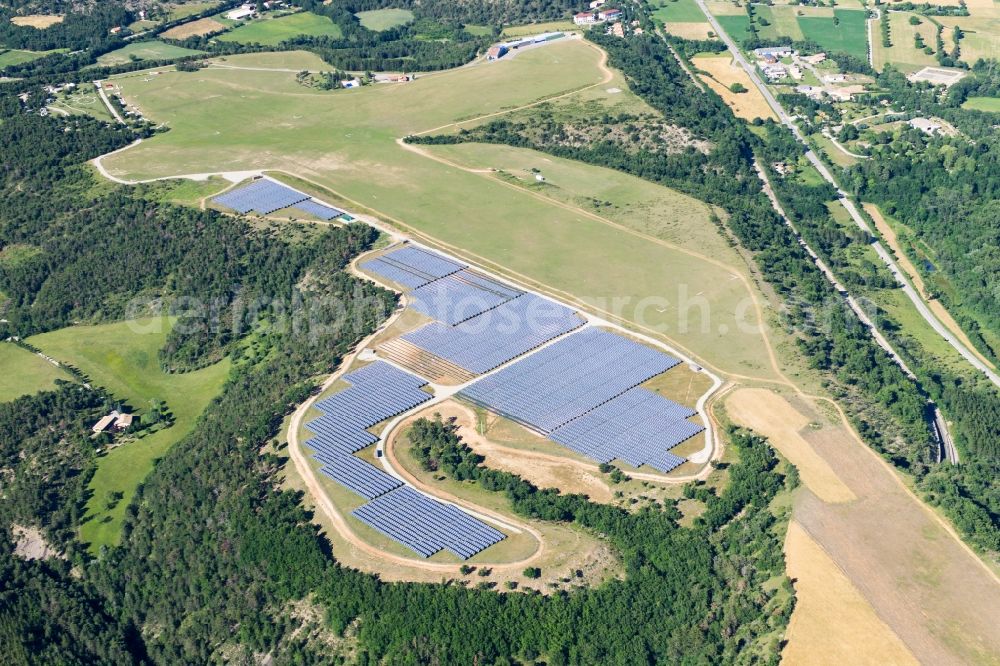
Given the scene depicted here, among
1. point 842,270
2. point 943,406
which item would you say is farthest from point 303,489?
point 842,270

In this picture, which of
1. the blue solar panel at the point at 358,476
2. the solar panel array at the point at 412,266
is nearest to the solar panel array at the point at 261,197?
the solar panel array at the point at 412,266

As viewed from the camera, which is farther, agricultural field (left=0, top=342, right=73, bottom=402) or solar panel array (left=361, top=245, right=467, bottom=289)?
solar panel array (left=361, top=245, right=467, bottom=289)

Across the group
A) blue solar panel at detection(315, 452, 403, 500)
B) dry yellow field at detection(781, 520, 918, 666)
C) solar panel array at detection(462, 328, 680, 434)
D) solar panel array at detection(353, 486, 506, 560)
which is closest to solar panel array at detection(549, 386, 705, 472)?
solar panel array at detection(462, 328, 680, 434)

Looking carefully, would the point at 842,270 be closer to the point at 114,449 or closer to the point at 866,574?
the point at 866,574

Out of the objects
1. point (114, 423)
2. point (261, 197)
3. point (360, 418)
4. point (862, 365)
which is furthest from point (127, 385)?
point (862, 365)

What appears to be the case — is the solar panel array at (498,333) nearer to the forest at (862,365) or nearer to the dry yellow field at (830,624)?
the forest at (862,365)

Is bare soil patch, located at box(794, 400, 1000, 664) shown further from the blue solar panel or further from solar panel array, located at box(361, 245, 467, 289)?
solar panel array, located at box(361, 245, 467, 289)
